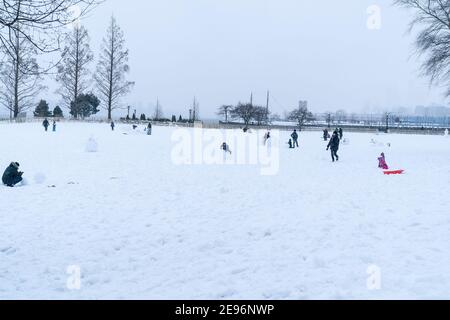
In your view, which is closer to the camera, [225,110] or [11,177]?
[11,177]

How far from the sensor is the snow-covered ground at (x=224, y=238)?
5.62 m

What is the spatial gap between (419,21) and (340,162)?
9584 mm

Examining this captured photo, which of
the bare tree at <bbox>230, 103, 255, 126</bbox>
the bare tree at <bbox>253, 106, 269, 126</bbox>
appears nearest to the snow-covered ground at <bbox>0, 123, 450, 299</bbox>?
the bare tree at <bbox>230, 103, 255, 126</bbox>

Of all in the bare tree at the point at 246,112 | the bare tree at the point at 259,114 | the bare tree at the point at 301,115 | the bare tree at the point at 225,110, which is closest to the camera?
the bare tree at the point at 301,115

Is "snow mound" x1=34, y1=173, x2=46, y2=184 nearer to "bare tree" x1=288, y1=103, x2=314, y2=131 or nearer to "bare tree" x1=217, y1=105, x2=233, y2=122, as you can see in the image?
"bare tree" x1=288, y1=103, x2=314, y2=131

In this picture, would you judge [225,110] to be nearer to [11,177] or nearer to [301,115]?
[301,115]

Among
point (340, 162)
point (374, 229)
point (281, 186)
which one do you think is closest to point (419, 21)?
point (340, 162)

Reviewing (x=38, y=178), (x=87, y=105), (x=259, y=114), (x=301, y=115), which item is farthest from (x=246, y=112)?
(x=38, y=178)

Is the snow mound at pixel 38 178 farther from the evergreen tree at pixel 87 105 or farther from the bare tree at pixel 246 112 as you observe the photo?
the bare tree at pixel 246 112

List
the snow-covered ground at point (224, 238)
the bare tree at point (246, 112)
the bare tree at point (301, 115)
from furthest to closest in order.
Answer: the bare tree at point (246, 112) < the bare tree at point (301, 115) < the snow-covered ground at point (224, 238)

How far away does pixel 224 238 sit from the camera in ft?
25.3

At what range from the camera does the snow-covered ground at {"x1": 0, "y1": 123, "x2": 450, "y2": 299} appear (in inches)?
221

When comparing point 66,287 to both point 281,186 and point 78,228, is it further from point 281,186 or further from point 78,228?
point 281,186

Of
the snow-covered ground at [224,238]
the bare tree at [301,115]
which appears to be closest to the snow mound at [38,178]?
the snow-covered ground at [224,238]
